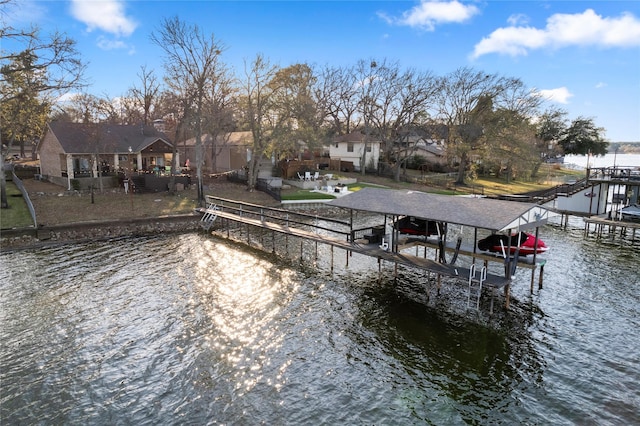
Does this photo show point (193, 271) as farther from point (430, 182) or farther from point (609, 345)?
point (430, 182)

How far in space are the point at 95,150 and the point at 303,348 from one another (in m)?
31.1

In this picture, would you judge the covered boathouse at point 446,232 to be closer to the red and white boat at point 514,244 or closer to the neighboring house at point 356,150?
the red and white boat at point 514,244

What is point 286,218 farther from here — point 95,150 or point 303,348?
point 95,150

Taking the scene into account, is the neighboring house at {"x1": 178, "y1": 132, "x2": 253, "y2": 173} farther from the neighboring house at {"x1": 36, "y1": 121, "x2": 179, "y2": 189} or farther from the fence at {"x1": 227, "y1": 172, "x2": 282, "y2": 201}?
the neighboring house at {"x1": 36, "y1": 121, "x2": 179, "y2": 189}

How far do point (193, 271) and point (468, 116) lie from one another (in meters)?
44.2

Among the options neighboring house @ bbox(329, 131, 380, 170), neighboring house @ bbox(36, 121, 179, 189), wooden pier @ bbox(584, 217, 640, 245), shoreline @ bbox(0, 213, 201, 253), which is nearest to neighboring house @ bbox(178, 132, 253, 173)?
neighboring house @ bbox(36, 121, 179, 189)

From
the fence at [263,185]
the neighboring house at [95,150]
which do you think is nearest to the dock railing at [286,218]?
the fence at [263,185]

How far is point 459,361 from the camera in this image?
1231 centimetres

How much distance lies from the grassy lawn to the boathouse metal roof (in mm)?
19689

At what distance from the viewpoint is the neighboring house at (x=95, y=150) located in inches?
1426

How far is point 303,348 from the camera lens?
42.3ft

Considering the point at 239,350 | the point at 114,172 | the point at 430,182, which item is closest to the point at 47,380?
the point at 239,350

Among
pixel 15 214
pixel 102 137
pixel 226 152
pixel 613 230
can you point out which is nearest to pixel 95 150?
pixel 102 137

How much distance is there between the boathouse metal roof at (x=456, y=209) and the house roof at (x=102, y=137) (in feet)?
80.6
